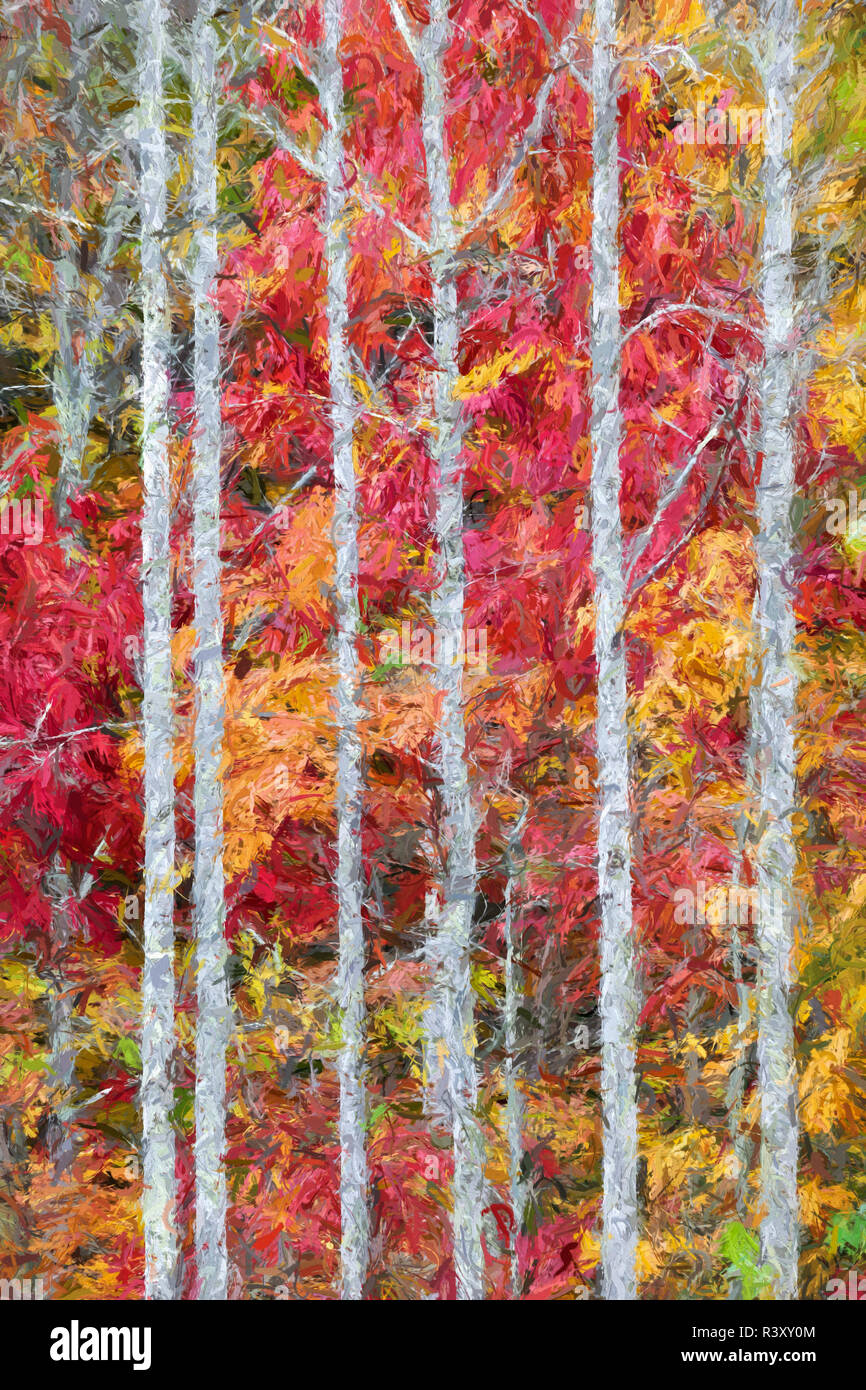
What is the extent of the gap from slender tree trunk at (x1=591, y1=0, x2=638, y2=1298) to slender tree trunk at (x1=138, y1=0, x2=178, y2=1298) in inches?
90.3

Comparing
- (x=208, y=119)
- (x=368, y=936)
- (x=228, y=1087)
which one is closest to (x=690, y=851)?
(x=368, y=936)

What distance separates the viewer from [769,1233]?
5.11m

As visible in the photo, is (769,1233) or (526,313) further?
(526,313)

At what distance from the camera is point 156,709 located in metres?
5.28

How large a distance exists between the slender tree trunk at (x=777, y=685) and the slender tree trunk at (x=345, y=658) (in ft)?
7.21

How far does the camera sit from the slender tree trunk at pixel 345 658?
5.49 meters

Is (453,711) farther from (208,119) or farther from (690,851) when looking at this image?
(208,119)

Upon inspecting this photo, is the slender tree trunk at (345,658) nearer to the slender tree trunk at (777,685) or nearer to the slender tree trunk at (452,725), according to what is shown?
the slender tree trunk at (452,725)

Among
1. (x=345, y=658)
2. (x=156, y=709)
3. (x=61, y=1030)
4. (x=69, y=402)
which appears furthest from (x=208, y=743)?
(x=69, y=402)

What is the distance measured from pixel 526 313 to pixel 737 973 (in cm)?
442

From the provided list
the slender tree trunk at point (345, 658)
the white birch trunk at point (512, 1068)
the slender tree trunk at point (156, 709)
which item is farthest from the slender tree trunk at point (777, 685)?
the slender tree trunk at point (156, 709)

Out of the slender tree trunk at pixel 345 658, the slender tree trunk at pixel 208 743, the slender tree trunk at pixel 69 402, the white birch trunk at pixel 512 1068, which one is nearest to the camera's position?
the slender tree trunk at pixel 208 743

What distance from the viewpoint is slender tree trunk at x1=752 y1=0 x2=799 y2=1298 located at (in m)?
5.09

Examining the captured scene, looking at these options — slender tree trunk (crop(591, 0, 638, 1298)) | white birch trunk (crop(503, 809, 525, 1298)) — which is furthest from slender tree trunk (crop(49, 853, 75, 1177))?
slender tree trunk (crop(591, 0, 638, 1298))
